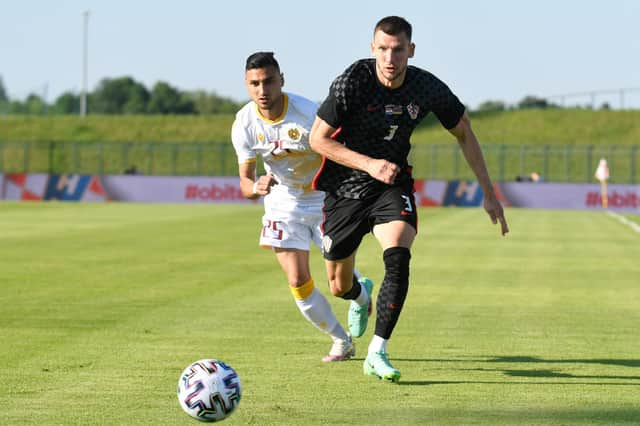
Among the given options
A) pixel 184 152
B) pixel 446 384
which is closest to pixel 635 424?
pixel 446 384

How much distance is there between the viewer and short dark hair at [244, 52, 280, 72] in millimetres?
8992

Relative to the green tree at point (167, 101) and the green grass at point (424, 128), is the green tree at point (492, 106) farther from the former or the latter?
the green tree at point (167, 101)

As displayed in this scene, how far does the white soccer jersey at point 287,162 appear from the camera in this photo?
30.8 ft

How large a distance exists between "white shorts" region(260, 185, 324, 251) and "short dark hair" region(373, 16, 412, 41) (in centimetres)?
168

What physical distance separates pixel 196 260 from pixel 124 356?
1072 centimetres

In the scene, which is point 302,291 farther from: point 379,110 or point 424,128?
point 424,128

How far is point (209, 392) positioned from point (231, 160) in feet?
251

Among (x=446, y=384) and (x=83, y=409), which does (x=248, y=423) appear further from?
(x=446, y=384)

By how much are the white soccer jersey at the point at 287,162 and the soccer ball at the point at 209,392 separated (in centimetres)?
252

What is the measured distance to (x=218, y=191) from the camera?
190 ft

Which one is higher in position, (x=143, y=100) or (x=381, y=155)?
(x=143, y=100)


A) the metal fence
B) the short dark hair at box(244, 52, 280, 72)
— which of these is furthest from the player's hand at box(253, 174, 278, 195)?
the metal fence

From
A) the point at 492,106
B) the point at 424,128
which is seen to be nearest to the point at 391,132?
the point at 424,128

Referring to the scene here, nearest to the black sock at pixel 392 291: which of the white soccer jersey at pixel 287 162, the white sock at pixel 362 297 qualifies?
the white soccer jersey at pixel 287 162
